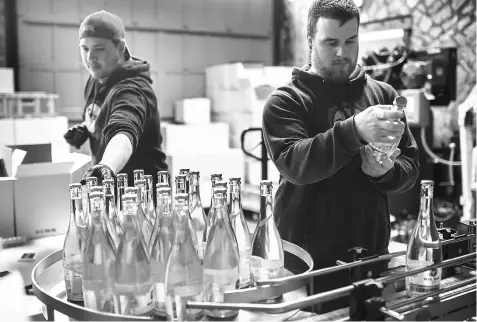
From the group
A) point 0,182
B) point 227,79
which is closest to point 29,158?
point 0,182

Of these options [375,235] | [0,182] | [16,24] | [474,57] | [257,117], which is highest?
[16,24]

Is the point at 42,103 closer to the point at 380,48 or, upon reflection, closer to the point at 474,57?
the point at 380,48

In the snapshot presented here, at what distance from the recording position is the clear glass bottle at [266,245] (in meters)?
1.07

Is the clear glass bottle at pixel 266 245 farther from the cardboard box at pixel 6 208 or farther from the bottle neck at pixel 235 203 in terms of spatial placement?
the cardboard box at pixel 6 208

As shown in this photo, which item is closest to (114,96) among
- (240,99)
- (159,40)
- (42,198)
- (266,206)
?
(42,198)

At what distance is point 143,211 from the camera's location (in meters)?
1.18

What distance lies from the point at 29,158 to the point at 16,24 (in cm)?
396

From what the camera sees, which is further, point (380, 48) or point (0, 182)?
point (380, 48)

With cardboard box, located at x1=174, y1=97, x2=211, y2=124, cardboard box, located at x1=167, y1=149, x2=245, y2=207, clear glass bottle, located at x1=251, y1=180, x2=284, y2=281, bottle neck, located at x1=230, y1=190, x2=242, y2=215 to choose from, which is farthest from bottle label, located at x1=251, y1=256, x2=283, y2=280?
cardboard box, located at x1=174, y1=97, x2=211, y2=124

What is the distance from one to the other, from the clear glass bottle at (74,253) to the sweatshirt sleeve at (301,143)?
547 millimetres

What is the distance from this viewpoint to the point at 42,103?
5148 millimetres

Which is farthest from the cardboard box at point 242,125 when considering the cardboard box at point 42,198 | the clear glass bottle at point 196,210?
the clear glass bottle at point 196,210

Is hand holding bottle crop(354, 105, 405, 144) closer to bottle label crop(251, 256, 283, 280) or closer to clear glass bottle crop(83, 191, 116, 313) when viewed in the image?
bottle label crop(251, 256, 283, 280)

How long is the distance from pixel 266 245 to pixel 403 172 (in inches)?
21.5
